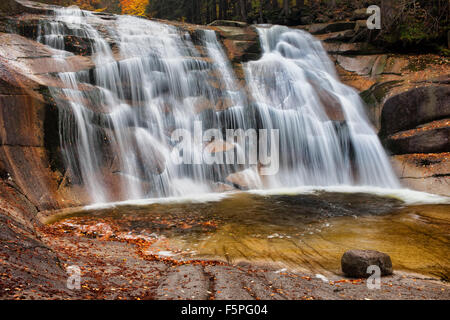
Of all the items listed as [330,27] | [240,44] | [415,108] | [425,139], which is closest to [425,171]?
[425,139]

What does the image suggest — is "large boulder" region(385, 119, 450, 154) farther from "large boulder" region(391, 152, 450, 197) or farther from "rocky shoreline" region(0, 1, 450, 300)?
"large boulder" region(391, 152, 450, 197)

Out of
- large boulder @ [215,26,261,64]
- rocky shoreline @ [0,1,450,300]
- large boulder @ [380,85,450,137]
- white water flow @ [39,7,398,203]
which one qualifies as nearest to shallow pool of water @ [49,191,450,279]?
rocky shoreline @ [0,1,450,300]

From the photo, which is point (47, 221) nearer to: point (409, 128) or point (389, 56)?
point (409, 128)

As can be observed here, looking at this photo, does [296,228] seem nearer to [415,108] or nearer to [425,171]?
[425,171]

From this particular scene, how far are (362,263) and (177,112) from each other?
9635mm

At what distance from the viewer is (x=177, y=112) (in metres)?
12.8

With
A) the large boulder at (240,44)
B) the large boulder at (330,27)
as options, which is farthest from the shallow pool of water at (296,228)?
the large boulder at (330,27)

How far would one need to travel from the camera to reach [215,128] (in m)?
13.0

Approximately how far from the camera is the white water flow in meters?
10.5

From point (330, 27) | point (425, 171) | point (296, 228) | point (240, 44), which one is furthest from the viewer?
point (330, 27)

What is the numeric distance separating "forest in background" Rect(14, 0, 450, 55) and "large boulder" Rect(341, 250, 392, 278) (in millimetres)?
12687

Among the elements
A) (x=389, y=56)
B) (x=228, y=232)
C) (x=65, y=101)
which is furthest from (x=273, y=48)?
(x=228, y=232)

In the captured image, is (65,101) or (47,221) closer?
(47,221)
